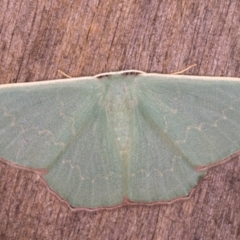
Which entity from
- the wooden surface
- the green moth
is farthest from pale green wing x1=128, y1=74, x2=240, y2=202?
the wooden surface

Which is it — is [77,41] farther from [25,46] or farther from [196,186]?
[196,186]

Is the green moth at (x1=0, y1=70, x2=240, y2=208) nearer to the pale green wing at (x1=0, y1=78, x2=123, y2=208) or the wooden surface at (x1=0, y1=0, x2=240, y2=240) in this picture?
the pale green wing at (x1=0, y1=78, x2=123, y2=208)

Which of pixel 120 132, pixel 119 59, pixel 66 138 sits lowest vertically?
pixel 66 138

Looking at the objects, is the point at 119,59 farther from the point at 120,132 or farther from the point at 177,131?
the point at 177,131

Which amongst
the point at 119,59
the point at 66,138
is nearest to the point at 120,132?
the point at 66,138

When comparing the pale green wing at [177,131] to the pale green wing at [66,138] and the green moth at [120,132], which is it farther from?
the pale green wing at [66,138]

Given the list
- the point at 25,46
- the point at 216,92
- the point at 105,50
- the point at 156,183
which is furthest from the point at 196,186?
the point at 25,46
